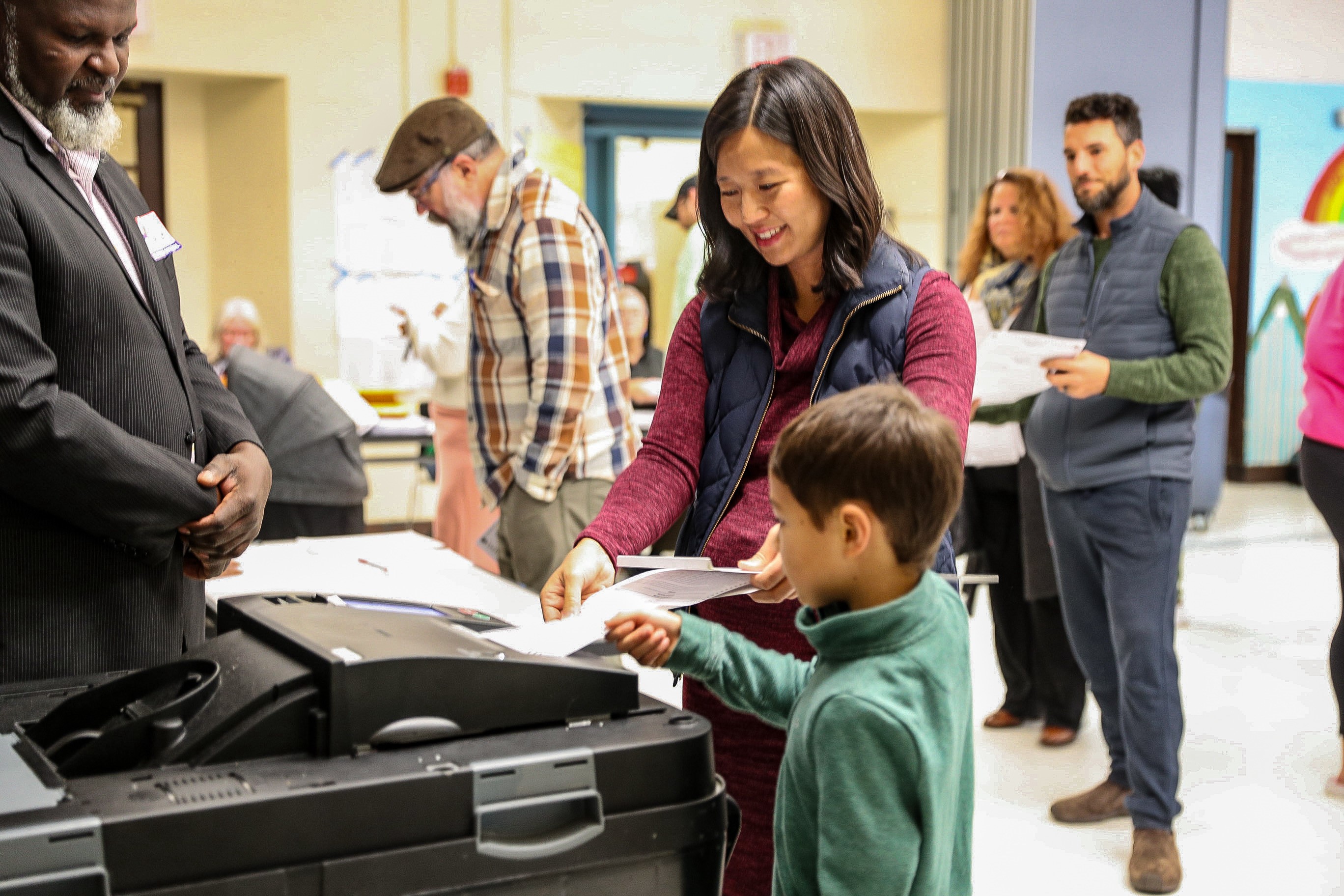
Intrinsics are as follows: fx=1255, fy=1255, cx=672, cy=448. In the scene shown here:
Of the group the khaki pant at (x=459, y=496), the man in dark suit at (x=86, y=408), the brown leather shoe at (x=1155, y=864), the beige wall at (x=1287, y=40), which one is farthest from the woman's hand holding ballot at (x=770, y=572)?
the beige wall at (x=1287, y=40)

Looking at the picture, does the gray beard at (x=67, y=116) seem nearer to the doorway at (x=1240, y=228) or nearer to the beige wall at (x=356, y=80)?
the beige wall at (x=356, y=80)

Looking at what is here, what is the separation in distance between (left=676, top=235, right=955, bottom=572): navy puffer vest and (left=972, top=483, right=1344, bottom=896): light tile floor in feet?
4.94

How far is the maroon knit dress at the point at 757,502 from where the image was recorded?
144 cm

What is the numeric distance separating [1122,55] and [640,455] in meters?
6.07

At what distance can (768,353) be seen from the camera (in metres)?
1.52

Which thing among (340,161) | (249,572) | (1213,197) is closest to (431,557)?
(249,572)

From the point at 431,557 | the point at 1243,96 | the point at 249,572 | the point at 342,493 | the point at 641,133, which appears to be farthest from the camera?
the point at 1243,96

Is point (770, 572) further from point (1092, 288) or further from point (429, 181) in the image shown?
point (429, 181)

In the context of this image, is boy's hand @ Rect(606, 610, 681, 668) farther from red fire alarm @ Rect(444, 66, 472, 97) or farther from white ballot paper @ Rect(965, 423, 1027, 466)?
red fire alarm @ Rect(444, 66, 472, 97)

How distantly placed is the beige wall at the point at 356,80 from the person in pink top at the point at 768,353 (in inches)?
210

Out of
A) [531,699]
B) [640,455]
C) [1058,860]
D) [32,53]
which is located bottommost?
[1058,860]

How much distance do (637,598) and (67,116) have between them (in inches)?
38.4

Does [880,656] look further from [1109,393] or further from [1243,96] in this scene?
[1243,96]

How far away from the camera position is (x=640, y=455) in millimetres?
1564
